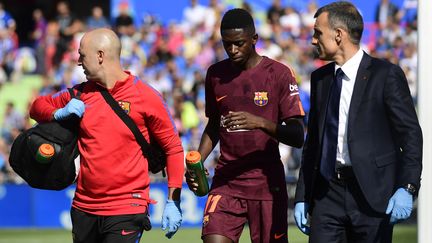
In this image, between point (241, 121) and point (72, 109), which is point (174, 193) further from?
point (72, 109)

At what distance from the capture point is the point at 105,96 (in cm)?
714

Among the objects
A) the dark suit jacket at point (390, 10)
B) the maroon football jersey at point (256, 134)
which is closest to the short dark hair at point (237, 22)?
the maroon football jersey at point (256, 134)

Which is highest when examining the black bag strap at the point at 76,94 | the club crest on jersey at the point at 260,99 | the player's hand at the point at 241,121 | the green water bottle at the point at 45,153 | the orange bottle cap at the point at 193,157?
the black bag strap at the point at 76,94

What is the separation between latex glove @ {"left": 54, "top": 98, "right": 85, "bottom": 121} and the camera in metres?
7.01

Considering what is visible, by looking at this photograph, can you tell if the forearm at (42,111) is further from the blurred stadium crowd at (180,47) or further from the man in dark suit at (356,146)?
the blurred stadium crowd at (180,47)

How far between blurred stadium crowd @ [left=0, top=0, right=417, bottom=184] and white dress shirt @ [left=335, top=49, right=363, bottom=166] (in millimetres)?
12807

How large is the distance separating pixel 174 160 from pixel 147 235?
8719 mm

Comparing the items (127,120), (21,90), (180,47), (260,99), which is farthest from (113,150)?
(21,90)

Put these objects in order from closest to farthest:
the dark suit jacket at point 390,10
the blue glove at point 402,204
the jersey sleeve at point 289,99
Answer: the blue glove at point 402,204
the jersey sleeve at point 289,99
the dark suit jacket at point 390,10

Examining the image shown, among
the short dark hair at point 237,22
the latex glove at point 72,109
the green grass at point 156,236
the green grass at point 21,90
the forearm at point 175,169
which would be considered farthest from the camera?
the green grass at point 21,90

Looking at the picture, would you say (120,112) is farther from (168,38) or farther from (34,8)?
(34,8)

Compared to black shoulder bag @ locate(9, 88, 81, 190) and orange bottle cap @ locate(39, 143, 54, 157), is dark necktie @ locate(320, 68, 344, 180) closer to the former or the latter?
black shoulder bag @ locate(9, 88, 81, 190)

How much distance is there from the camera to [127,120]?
706cm

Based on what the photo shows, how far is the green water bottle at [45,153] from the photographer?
23.1 feet
